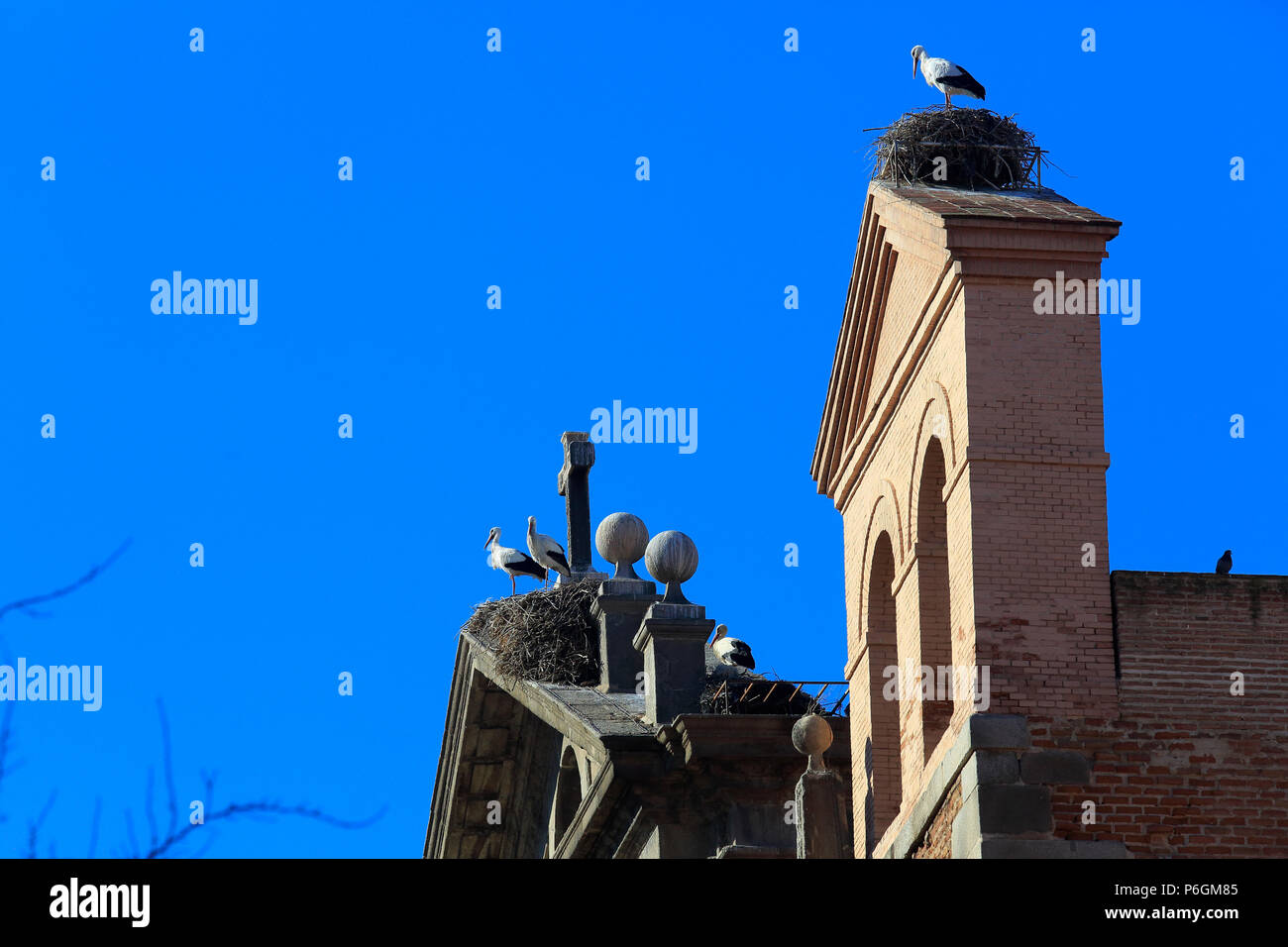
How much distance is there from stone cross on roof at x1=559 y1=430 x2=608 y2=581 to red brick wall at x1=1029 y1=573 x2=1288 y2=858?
44.2ft

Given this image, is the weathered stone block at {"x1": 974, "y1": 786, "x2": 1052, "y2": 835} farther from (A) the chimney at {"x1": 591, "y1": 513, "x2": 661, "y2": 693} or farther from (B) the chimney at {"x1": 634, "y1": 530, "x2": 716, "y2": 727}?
(A) the chimney at {"x1": 591, "y1": 513, "x2": 661, "y2": 693}

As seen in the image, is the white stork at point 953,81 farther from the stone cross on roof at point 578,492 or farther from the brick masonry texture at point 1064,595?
the stone cross on roof at point 578,492

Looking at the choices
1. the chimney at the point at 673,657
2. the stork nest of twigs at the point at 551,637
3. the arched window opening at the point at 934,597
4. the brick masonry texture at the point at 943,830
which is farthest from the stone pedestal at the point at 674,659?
the brick masonry texture at the point at 943,830

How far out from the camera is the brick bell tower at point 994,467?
55.0 ft

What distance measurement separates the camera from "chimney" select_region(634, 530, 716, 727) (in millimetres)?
24125

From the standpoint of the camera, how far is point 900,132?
20.1 metres

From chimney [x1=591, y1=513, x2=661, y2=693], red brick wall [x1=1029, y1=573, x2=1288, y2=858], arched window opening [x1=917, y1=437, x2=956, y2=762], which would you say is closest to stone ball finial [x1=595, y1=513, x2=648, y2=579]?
chimney [x1=591, y1=513, x2=661, y2=693]

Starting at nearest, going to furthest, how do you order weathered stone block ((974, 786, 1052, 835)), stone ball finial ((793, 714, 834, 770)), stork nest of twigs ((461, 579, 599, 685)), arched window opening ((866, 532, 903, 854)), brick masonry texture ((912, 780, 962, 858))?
weathered stone block ((974, 786, 1052, 835)), brick masonry texture ((912, 780, 962, 858)), stone ball finial ((793, 714, 834, 770)), arched window opening ((866, 532, 903, 854)), stork nest of twigs ((461, 579, 599, 685))

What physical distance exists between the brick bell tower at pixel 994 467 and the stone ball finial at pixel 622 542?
7.52m

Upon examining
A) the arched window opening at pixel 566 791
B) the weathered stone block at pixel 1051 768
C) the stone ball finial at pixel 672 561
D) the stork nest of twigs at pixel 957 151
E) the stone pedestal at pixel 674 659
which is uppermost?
the stork nest of twigs at pixel 957 151

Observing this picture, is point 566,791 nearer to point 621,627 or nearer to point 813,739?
point 621,627

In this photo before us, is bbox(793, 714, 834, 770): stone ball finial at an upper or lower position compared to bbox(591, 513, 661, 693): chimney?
lower
